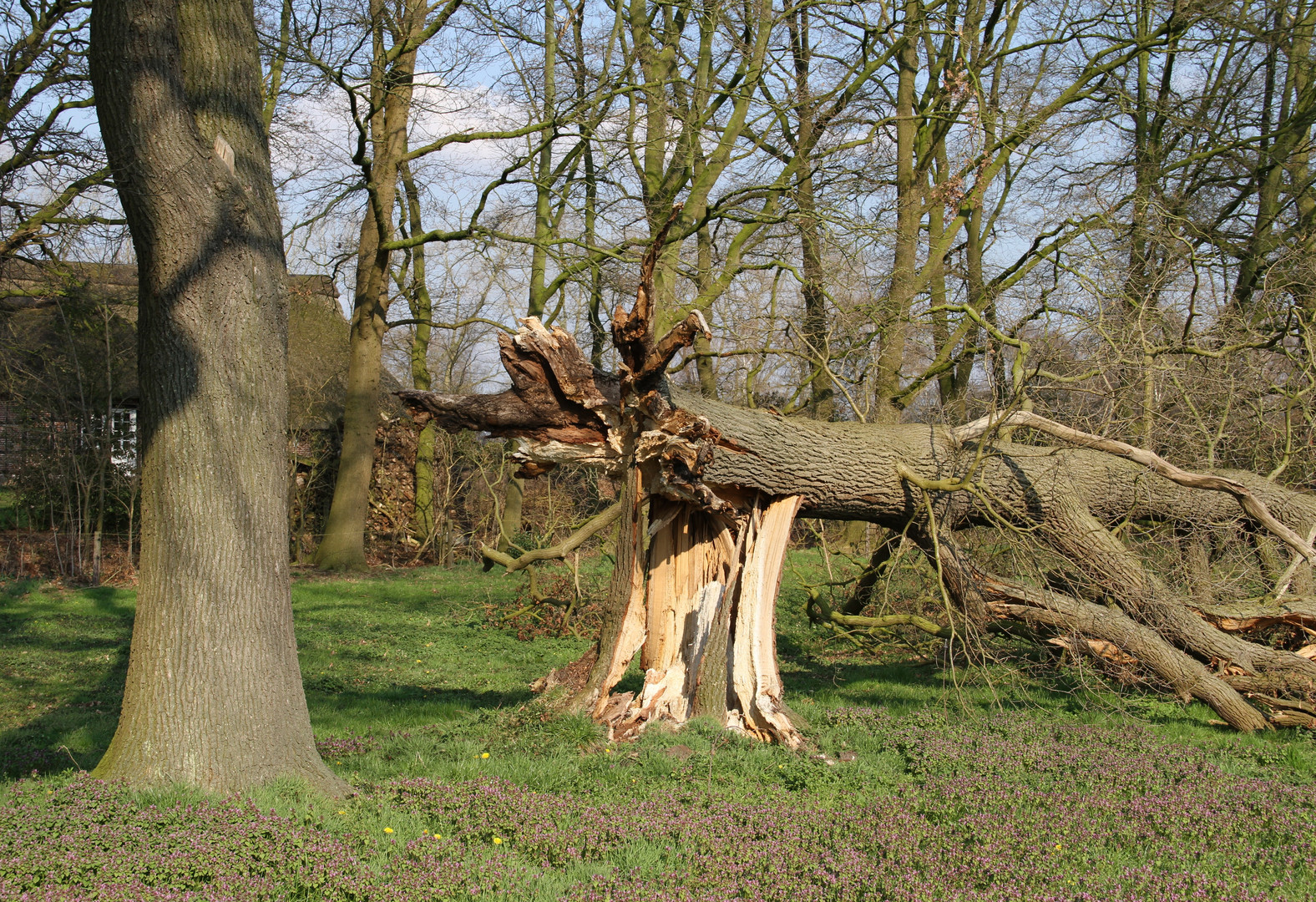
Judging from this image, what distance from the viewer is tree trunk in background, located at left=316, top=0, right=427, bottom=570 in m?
15.9

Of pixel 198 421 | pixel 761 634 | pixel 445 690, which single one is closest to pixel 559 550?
pixel 761 634

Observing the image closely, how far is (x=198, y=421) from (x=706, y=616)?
3.72 meters

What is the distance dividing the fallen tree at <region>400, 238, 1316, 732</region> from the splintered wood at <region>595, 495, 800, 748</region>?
1cm

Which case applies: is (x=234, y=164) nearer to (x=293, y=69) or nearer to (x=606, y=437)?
(x=606, y=437)

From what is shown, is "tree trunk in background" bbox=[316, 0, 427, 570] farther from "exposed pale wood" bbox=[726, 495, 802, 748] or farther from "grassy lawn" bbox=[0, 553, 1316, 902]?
"exposed pale wood" bbox=[726, 495, 802, 748]

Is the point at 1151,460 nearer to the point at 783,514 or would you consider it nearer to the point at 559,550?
the point at 783,514

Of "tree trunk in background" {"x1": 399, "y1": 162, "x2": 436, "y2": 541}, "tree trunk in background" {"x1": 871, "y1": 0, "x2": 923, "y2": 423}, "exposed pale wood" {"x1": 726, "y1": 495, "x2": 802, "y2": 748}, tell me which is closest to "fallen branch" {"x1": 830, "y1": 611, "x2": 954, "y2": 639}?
"exposed pale wood" {"x1": 726, "y1": 495, "x2": 802, "y2": 748}

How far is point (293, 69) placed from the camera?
12945 mm

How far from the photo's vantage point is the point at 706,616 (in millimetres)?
6691

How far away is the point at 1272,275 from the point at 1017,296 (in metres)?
3.19

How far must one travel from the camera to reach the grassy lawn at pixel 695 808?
366 cm

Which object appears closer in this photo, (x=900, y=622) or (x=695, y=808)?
(x=695, y=808)

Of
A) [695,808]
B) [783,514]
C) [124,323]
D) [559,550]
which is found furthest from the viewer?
[124,323]

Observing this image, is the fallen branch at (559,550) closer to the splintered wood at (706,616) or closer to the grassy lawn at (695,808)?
the splintered wood at (706,616)
